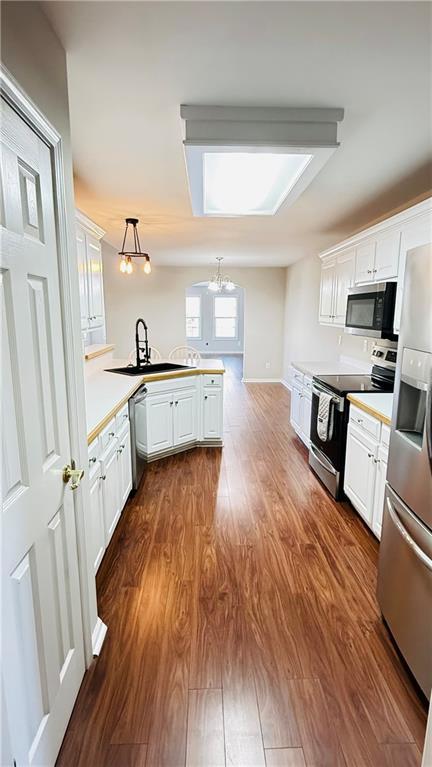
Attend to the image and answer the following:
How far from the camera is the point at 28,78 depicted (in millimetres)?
1049

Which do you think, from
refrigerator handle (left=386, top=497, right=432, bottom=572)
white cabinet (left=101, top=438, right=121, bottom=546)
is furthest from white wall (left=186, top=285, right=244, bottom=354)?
refrigerator handle (left=386, top=497, right=432, bottom=572)

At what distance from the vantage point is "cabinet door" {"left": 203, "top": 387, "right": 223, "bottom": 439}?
13.5 feet

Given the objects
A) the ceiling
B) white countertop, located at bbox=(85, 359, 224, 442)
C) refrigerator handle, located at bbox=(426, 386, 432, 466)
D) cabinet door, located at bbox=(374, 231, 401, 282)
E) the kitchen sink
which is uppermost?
the ceiling

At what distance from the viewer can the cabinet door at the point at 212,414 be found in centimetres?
410

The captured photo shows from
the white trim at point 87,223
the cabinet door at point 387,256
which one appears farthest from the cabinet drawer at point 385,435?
the white trim at point 87,223

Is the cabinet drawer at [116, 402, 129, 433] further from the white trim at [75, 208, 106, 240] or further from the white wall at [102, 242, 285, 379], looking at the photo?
the white wall at [102, 242, 285, 379]

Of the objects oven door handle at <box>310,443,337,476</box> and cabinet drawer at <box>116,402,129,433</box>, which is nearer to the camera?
cabinet drawer at <box>116,402,129,433</box>

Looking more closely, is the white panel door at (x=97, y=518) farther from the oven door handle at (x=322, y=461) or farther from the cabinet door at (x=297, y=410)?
the cabinet door at (x=297, y=410)

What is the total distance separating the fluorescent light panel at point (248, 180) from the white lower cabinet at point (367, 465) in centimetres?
164

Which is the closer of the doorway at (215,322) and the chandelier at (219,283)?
the chandelier at (219,283)

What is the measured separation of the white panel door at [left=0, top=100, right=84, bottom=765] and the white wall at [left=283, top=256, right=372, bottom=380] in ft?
11.2

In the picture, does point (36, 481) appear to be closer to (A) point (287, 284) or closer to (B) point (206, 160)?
(B) point (206, 160)

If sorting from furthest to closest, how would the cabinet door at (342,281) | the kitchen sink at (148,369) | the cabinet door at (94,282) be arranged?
the kitchen sink at (148,369) < the cabinet door at (342,281) < the cabinet door at (94,282)

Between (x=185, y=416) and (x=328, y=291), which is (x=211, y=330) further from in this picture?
(x=185, y=416)
